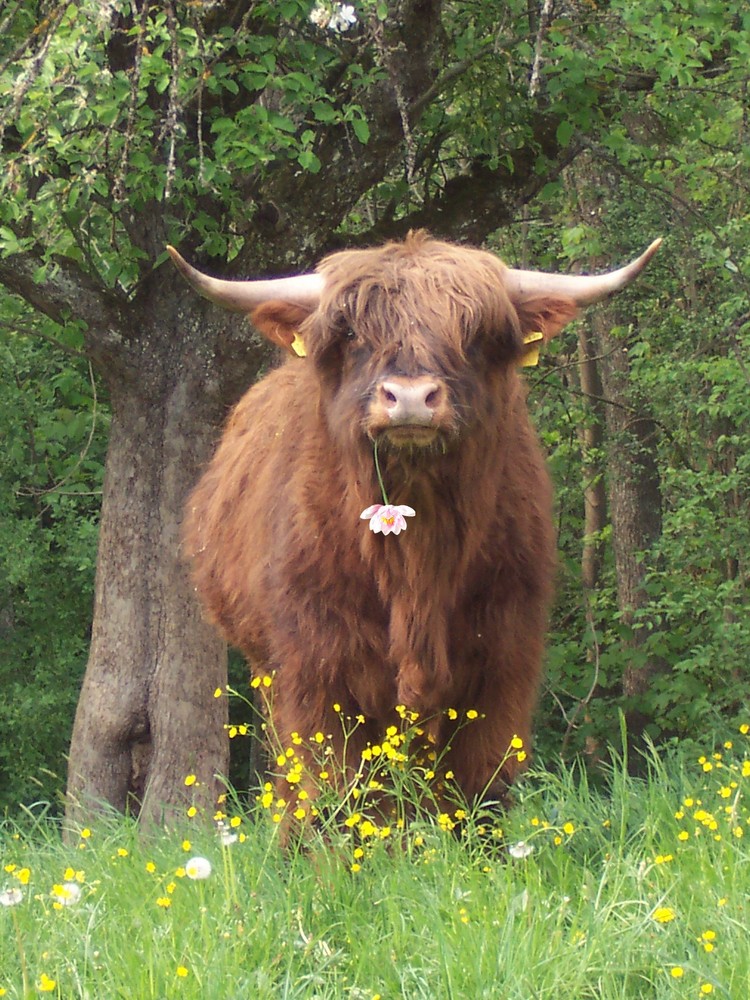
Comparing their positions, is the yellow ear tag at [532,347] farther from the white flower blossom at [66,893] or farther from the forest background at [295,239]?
the white flower blossom at [66,893]

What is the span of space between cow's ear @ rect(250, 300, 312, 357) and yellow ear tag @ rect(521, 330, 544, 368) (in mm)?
722

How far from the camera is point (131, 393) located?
275 inches

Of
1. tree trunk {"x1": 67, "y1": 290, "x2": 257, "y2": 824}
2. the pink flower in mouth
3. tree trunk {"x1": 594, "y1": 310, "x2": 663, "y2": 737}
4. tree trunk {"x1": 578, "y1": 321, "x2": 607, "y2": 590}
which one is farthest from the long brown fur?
tree trunk {"x1": 578, "y1": 321, "x2": 607, "y2": 590}

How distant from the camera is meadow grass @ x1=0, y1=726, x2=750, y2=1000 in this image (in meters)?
2.76

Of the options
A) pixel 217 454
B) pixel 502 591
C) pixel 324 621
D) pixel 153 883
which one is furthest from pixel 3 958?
pixel 217 454

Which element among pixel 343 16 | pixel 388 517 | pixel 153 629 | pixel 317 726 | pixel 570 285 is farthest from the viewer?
pixel 153 629

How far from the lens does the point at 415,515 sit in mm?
4320

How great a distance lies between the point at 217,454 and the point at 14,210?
1.62 meters

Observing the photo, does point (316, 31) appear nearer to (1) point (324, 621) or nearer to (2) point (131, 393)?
(2) point (131, 393)

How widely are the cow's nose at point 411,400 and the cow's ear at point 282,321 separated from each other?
761 mm

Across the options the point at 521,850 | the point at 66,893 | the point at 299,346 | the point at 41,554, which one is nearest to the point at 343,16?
the point at 299,346

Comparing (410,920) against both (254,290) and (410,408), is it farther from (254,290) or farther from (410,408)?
(254,290)

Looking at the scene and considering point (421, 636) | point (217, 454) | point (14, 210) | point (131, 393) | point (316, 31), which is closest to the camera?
point (421, 636)

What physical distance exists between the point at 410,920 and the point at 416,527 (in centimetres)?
147
